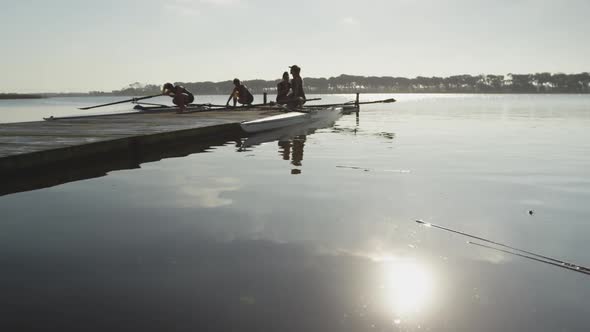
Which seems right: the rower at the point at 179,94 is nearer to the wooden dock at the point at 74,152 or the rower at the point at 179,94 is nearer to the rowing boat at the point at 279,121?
the rowing boat at the point at 279,121

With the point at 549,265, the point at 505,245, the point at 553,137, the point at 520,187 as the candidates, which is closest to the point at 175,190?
the point at 505,245

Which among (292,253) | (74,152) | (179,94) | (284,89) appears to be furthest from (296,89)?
(292,253)

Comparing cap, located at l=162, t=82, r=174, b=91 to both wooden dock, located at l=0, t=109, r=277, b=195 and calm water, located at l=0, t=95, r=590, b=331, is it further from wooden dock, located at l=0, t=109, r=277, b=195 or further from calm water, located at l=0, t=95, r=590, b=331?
calm water, located at l=0, t=95, r=590, b=331

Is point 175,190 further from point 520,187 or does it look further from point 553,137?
point 553,137

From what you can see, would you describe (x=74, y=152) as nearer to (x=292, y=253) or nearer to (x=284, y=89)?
(x=292, y=253)

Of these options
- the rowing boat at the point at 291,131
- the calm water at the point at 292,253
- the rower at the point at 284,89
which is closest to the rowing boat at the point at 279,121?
the rowing boat at the point at 291,131

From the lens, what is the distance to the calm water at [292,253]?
3.27 meters

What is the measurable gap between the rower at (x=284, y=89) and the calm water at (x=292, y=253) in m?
12.9

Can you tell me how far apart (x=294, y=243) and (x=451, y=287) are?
6.04ft

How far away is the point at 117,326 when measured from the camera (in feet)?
10.1

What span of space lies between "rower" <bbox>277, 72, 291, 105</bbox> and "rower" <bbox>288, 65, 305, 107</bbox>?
35 centimetres

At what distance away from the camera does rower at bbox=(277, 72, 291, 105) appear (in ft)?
71.9

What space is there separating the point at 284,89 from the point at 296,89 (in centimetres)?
96

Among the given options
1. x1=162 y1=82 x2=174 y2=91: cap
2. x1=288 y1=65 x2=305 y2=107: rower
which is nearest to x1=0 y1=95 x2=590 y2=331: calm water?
x1=162 y1=82 x2=174 y2=91: cap
